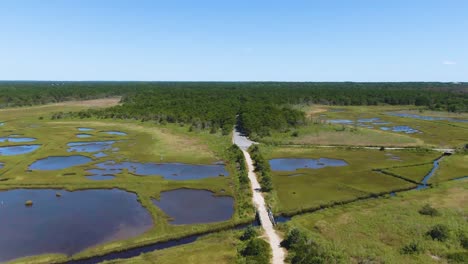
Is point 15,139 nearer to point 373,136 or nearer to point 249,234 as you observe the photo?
point 249,234

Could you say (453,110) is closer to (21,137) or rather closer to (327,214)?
(327,214)

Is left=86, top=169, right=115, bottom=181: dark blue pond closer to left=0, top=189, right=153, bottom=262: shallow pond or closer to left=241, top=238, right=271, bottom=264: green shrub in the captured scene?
left=0, top=189, right=153, bottom=262: shallow pond

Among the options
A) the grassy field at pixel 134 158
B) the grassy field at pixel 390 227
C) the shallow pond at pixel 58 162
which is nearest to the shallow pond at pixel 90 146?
the grassy field at pixel 134 158

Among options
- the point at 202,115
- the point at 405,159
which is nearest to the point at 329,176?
the point at 405,159

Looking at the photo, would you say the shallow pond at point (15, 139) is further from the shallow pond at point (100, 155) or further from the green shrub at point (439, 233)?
the green shrub at point (439, 233)

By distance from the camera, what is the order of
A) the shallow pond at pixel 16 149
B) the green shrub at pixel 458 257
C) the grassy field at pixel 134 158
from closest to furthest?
1. the green shrub at pixel 458 257
2. the grassy field at pixel 134 158
3. the shallow pond at pixel 16 149

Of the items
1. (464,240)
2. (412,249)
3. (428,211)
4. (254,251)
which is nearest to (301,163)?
(428,211)
